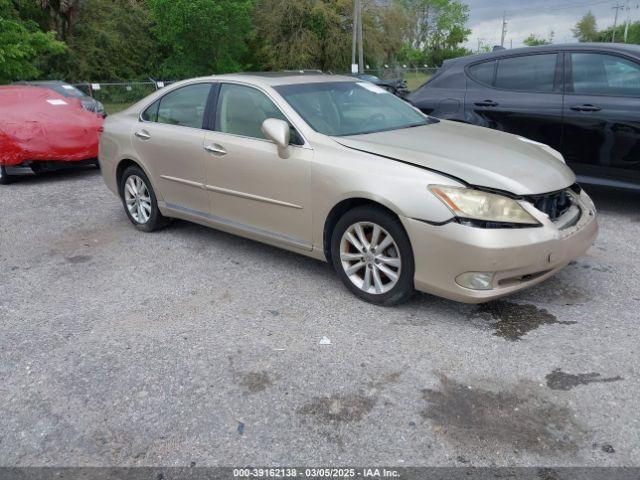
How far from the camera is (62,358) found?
11.2 feet

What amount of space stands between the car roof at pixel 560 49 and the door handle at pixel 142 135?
3.65 meters

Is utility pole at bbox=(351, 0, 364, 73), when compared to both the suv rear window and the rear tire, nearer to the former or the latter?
the rear tire

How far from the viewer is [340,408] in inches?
113

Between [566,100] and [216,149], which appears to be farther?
[566,100]

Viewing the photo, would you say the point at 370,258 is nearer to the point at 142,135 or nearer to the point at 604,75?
the point at 142,135

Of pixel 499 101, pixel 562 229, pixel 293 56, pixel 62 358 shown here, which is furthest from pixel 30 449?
pixel 293 56

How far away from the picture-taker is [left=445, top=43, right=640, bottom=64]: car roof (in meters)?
5.71

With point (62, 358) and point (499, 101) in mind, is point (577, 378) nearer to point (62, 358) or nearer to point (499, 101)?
point (62, 358)

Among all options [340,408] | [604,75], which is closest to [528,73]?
[604,75]

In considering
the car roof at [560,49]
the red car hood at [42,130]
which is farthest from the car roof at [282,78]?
the red car hood at [42,130]

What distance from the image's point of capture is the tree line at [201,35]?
30.0 meters

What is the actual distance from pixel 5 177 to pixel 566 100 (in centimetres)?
736

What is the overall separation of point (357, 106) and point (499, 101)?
7.57 feet

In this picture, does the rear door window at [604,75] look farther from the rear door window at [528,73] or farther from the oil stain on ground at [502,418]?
the oil stain on ground at [502,418]
